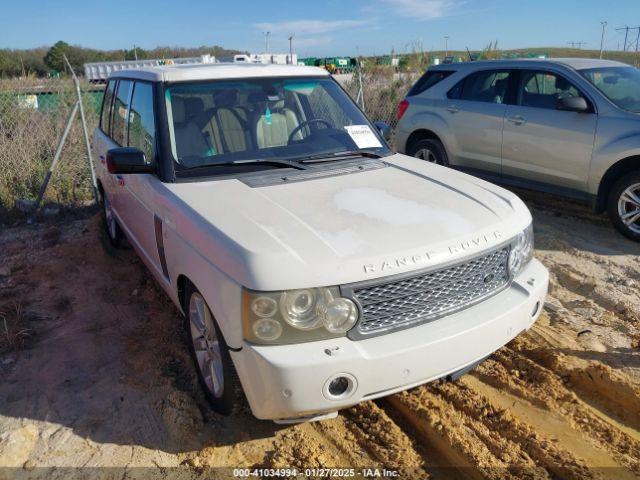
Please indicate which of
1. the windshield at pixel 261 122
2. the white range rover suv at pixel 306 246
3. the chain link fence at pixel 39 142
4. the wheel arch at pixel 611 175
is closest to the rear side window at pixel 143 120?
the white range rover suv at pixel 306 246

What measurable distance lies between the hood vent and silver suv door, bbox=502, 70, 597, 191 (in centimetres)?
330

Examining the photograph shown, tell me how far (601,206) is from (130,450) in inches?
212

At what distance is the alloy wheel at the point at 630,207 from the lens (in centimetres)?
569

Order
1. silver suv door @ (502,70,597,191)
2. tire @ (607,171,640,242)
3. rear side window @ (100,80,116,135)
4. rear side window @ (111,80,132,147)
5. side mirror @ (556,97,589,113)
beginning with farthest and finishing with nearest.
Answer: silver suv door @ (502,70,597,191)
side mirror @ (556,97,589,113)
tire @ (607,171,640,242)
rear side window @ (100,80,116,135)
rear side window @ (111,80,132,147)

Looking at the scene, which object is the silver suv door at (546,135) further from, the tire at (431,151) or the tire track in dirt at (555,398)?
the tire track in dirt at (555,398)

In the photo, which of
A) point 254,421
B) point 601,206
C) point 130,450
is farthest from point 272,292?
point 601,206

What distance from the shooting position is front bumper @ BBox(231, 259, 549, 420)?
2.38 meters

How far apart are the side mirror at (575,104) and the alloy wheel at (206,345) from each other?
4.83 meters

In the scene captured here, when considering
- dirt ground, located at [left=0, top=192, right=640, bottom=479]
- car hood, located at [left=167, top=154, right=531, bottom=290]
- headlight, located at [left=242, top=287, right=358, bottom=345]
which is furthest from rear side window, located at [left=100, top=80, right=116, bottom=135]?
headlight, located at [left=242, top=287, right=358, bottom=345]

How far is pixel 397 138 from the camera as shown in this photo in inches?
325

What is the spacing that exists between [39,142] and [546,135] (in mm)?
7661

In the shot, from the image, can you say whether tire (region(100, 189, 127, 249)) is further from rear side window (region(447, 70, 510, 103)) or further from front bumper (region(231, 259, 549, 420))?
rear side window (region(447, 70, 510, 103))

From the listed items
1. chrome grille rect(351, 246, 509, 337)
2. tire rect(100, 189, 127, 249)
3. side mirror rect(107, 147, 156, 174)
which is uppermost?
side mirror rect(107, 147, 156, 174)

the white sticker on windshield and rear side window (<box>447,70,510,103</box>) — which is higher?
rear side window (<box>447,70,510,103</box>)
